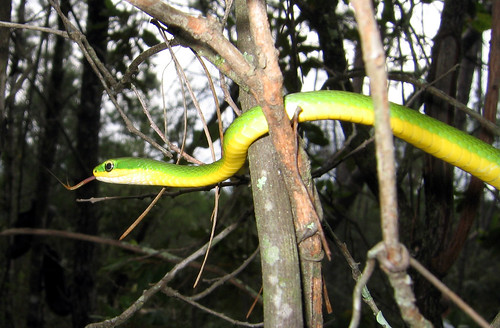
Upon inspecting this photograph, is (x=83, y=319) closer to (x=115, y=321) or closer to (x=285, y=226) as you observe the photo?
(x=115, y=321)

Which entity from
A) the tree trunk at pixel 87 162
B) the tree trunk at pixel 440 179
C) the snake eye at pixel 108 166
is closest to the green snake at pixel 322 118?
the snake eye at pixel 108 166

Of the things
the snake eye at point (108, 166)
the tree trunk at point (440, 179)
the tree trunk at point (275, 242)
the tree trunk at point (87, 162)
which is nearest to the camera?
the tree trunk at point (275, 242)

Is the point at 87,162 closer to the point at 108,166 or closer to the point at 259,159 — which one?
the point at 108,166

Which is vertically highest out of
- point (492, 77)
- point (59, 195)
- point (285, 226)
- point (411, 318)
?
point (59, 195)

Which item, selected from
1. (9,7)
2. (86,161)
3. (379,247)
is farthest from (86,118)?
(379,247)

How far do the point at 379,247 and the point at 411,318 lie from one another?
15 centimetres

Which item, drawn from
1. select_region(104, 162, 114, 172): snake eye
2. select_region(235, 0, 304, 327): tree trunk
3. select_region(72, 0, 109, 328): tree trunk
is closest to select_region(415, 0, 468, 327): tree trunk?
select_region(235, 0, 304, 327): tree trunk

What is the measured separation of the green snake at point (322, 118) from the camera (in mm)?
1269

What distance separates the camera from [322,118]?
4.34 feet

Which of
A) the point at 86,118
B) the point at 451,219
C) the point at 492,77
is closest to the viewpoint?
the point at 492,77

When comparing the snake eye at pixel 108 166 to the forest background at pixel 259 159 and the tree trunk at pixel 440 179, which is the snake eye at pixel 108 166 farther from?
the tree trunk at pixel 440 179

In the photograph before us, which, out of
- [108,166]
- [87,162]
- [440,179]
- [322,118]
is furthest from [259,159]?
[87,162]

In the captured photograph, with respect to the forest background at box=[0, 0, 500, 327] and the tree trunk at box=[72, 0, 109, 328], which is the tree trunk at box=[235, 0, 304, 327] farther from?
the tree trunk at box=[72, 0, 109, 328]

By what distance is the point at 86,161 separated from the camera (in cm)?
423
